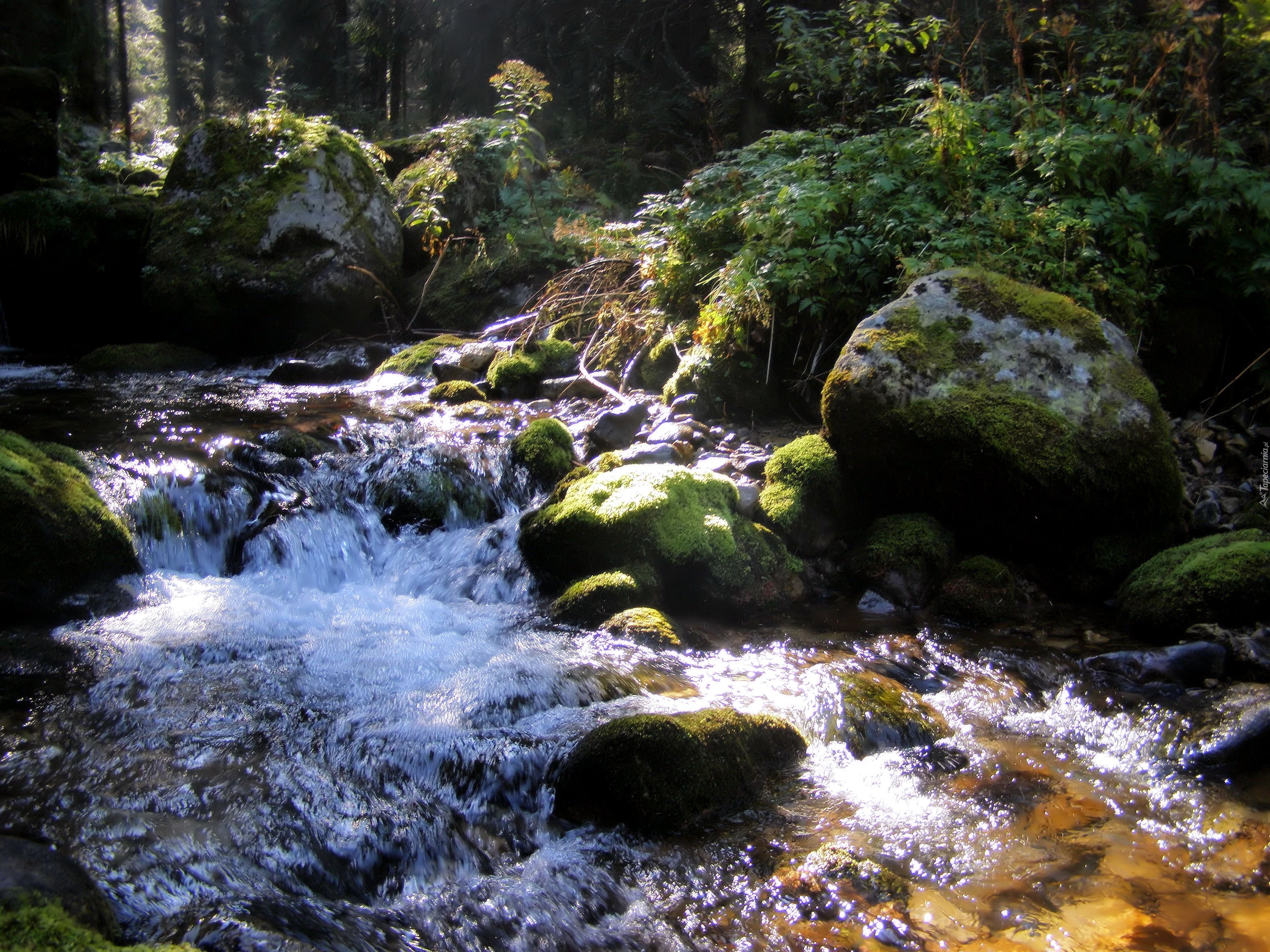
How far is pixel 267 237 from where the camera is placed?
39.4 ft

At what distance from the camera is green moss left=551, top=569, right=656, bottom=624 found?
5.19 m

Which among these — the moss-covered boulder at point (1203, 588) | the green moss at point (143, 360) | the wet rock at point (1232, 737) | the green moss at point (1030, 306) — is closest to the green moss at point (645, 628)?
the wet rock at point (1232, 737)

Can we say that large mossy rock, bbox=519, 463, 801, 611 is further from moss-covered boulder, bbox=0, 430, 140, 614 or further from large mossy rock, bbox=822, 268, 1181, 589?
moss-covered boulder, bbox=0, 430, 140, 614

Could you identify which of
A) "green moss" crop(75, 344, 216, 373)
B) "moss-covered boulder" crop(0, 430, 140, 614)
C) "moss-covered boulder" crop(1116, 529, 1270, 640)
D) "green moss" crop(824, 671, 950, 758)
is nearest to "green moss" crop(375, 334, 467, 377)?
"green moss" crop(75, 344, 216, 373)

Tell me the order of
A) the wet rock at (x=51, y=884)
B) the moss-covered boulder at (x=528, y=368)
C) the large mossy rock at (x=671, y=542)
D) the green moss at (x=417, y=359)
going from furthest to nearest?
the green moss at (x=417, y=359) → the moss-covered boulder at (x=528, y=368) → the large mossy rock at (x=671, y=542) → the wet rock at (x=51, y=884)

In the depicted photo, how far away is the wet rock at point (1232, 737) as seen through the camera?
3.65 meters

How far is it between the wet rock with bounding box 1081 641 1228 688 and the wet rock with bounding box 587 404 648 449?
4.31 m

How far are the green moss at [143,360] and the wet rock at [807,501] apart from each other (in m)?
9.13

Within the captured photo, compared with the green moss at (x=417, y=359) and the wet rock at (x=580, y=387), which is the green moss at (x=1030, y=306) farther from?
the green moss at (x=417, y=359)

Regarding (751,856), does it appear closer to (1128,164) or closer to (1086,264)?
(1086,264)

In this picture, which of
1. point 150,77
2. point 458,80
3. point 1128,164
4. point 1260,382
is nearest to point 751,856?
point 1260,382

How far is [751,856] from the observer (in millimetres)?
3158

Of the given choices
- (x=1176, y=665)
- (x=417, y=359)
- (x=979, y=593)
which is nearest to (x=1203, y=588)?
(x=1176, y=665)

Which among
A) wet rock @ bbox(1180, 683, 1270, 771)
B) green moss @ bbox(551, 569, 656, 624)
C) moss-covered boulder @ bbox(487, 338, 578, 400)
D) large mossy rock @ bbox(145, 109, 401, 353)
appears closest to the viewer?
wet rock @ bbox(1180, 683, 1270, 771)
